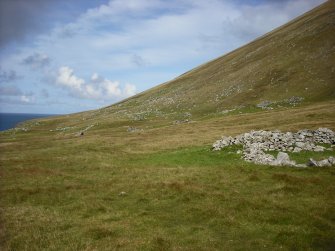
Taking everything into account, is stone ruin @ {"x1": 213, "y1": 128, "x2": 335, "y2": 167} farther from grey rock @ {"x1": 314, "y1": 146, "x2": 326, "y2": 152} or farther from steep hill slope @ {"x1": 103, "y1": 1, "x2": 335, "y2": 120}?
steep hill slope @ {"x1": 103, "y1": 1, "x2": 335, "y2": 120}

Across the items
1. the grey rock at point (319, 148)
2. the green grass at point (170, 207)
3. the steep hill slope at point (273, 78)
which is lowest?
the green grass at point (170, 207)

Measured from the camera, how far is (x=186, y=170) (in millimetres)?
35188

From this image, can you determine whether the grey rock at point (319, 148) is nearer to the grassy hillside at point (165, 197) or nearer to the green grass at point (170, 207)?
the grassy hillside at point (165, 197)

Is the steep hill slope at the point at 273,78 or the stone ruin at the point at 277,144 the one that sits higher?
the steep hill slope at the point at 273,78

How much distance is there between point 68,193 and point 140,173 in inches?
344

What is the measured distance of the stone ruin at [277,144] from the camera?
35781 mm

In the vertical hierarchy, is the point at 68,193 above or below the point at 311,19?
below

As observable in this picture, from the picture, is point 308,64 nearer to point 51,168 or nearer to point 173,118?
point 173,118

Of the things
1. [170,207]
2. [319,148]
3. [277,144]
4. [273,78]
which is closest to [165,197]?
[170,207]

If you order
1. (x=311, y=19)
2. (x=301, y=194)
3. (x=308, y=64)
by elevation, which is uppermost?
(x=311, y=19)

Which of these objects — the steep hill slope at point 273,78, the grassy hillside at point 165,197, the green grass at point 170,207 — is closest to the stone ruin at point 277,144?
the grassy hillside at point 165,197

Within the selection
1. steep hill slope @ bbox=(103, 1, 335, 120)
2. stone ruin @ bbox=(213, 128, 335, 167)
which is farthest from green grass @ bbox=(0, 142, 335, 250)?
steep hill slope @ bbox=(103, 1, 335, 120)

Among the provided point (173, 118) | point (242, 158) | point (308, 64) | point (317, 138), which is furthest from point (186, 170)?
point (308, 64)

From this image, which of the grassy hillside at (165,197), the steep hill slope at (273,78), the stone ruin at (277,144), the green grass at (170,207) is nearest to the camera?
the green grass at (170,207)
